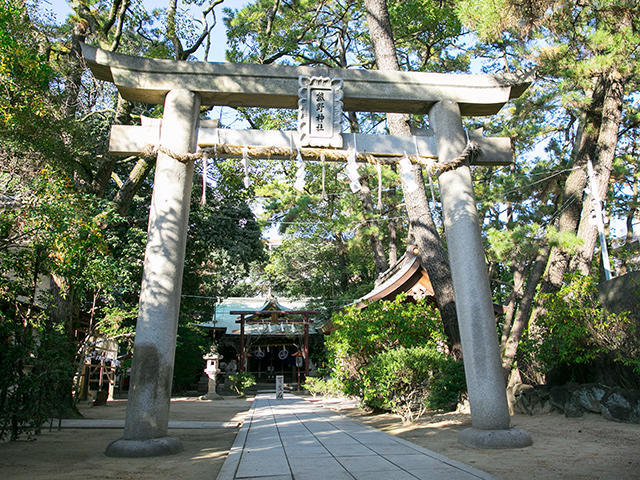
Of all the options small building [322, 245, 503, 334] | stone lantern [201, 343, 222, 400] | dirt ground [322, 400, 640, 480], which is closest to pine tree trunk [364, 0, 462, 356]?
dirt ground [322, 400, 640, 480]

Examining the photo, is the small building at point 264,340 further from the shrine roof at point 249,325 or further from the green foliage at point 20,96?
the green foliage at point 20,96

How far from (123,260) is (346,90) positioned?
8564mm

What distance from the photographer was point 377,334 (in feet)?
28.3

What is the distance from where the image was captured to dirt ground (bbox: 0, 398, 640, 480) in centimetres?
398

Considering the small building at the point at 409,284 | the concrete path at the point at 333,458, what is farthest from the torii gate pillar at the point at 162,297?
A: the small building at the point at 409,284

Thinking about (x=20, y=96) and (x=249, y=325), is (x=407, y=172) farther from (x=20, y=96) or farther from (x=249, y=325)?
(x=249, y=325)

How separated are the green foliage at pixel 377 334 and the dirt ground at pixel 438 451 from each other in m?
1.96

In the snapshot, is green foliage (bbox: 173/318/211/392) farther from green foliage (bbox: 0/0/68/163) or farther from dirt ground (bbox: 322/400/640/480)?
dirt ground (bbox: 322/400/640/480)

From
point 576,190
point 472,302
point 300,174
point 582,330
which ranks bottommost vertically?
point 582,330

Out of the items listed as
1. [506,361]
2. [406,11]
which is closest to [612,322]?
[506,361]

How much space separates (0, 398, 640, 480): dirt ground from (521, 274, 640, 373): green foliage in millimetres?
998

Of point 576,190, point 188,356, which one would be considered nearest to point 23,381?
point 576,190

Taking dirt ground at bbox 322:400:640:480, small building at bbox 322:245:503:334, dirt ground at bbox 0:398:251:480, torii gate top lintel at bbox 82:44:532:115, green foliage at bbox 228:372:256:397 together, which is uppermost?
torii gate top lintel at bbox 82:44:532:115

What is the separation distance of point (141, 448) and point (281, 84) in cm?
472
